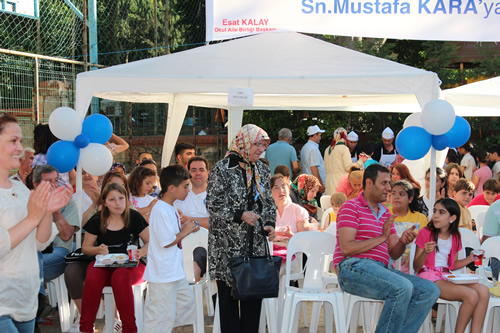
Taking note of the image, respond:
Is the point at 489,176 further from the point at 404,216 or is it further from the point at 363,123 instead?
A: the point at 363,123

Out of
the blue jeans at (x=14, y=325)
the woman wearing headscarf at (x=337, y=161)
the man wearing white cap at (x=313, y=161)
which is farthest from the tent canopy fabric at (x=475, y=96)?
the blue jeans at (x=14, y=325)

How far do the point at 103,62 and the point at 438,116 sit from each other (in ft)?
52.7

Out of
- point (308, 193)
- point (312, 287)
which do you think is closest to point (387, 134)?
point (308, 193)

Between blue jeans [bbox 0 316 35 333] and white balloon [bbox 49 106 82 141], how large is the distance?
8.46 ft

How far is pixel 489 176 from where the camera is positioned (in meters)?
8.20

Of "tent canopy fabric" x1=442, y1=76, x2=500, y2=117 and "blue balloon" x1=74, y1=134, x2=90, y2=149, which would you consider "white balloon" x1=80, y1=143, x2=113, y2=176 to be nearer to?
"blue balloon" x1=74, y1=134, x2=90, y2=149

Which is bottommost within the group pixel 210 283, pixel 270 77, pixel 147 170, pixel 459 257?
pixel 210 283

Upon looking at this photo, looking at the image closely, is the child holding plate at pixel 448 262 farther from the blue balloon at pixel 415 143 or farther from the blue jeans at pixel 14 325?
the blue jeans at pixel 14 325

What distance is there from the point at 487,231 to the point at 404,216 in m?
0.81

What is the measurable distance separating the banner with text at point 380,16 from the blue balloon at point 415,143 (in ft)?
5.03

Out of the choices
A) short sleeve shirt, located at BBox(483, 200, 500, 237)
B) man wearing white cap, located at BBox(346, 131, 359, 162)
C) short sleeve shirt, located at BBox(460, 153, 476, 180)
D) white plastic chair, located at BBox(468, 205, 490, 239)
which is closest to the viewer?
short sleeve shirt, located at BBox(483, 200, 500, 237)

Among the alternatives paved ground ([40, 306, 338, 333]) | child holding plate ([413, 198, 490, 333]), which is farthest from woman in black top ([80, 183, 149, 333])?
child holding plate ([413, 198, 490, 333])

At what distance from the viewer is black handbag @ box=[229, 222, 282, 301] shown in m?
3.72

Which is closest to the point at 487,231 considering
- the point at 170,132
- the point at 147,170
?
the point at 147,170
